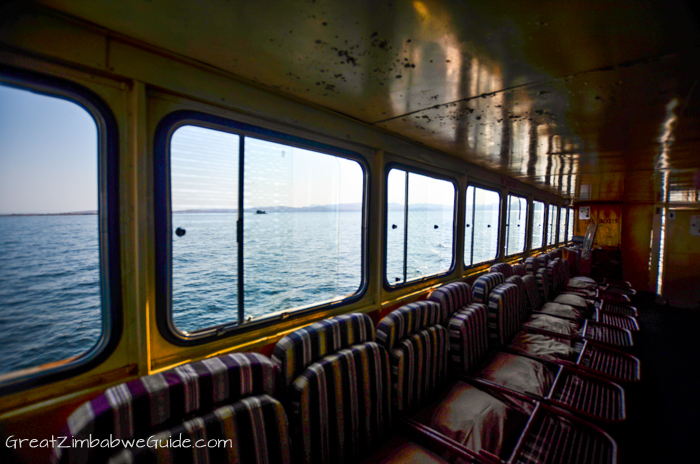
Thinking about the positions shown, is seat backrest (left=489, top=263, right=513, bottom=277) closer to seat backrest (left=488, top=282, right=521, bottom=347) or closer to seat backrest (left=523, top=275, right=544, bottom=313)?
seat backrest (left=523, top=275, right=544, bottom=313)

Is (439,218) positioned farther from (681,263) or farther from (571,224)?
(571,224)

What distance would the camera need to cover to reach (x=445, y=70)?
1.53 m

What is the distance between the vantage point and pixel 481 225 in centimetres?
589

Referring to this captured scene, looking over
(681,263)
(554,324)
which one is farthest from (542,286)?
(681,263)

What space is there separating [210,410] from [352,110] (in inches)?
82.2

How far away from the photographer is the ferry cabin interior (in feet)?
3.73

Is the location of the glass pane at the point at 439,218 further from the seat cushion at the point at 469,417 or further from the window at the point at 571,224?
the window at the point at 571,224

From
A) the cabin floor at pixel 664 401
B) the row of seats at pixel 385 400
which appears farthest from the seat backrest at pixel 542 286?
the row of seats at pixel 385 400

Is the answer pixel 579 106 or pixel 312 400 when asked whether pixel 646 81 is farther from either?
pixel 312 400

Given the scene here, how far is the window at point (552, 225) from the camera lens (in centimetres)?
932

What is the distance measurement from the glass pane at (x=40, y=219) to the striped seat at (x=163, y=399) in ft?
1.59

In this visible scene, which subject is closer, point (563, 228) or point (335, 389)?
point (335, 389)

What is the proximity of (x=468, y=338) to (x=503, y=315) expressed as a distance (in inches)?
31.7

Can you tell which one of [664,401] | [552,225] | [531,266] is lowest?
[664,401]
